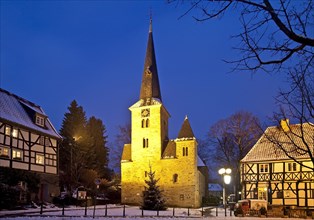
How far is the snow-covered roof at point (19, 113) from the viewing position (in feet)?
113

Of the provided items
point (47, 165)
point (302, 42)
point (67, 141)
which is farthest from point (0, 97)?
point (302, 42)

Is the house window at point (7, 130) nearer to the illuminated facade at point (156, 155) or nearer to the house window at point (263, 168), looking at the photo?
the illuminated facade at point (156, 155)

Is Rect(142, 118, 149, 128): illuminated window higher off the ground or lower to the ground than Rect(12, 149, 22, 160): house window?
higher

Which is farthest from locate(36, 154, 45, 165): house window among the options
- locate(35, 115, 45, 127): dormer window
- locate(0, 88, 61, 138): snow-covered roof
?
locate(35, 115, 45, 127): dormer window

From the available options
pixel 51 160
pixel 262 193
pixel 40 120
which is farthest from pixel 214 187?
pixel 40 120

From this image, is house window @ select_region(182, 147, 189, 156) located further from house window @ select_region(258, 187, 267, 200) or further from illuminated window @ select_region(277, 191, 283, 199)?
illuminated window @ select_region(277, 191, 283, 199)

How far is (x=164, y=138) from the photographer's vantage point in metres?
58.9

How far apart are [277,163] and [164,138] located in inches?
894

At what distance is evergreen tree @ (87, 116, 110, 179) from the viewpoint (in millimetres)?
57422

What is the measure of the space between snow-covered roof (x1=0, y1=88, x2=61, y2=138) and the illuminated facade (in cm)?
1787

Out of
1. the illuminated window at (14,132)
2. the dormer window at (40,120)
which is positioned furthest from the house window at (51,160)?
the illuminated window at (14,132)

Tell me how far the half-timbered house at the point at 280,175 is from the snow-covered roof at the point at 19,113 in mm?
21012

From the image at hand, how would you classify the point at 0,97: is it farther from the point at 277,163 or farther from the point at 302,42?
the point at 302,42

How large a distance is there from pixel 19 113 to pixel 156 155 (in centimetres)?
2366
